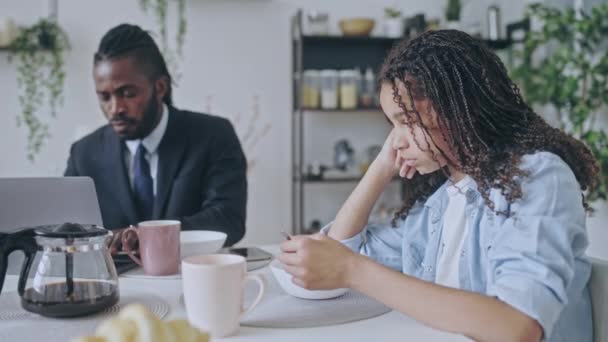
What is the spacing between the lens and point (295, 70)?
3.35 m

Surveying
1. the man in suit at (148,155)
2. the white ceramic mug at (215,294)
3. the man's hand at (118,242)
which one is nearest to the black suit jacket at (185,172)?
the man in suit at (148,155)

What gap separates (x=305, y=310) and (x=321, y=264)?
0.10 meters

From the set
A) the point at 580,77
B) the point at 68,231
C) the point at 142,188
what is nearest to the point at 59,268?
the point at 68,231

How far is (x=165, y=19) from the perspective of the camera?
318 centimetres

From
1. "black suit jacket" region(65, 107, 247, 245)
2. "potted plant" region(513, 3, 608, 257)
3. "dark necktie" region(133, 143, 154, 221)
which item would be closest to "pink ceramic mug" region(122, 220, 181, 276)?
"black suit jacket" region(65, 107, 247, 245)

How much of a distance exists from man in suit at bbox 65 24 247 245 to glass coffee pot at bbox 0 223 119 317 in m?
0.77

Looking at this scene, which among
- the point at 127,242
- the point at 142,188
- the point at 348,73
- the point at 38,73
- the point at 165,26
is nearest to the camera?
the point at 127,242

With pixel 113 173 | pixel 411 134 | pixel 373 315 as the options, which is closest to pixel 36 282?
pixel 373 315

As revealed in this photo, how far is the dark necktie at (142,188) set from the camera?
175 centimetres

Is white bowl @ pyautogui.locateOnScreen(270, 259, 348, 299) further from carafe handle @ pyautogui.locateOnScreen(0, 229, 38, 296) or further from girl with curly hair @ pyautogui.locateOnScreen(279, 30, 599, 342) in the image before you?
carafe handle @ pyautogui.locateOnScreen(0, 229, 38, 296)

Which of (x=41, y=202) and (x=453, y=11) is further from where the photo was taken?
(x=453, y=11)

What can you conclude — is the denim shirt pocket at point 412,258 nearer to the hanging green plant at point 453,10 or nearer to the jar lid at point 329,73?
the jar lid at point 329,73

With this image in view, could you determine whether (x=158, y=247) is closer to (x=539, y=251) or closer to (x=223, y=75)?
(x=539, y=251)

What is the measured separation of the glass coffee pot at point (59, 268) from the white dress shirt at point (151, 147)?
91cm
